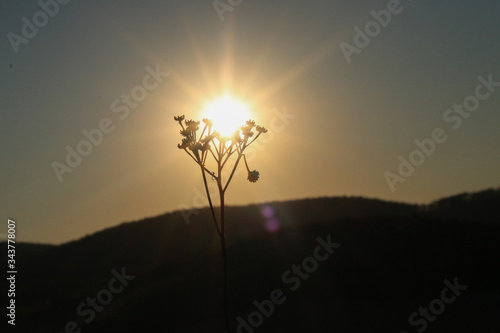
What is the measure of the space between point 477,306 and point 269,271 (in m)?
5.39
